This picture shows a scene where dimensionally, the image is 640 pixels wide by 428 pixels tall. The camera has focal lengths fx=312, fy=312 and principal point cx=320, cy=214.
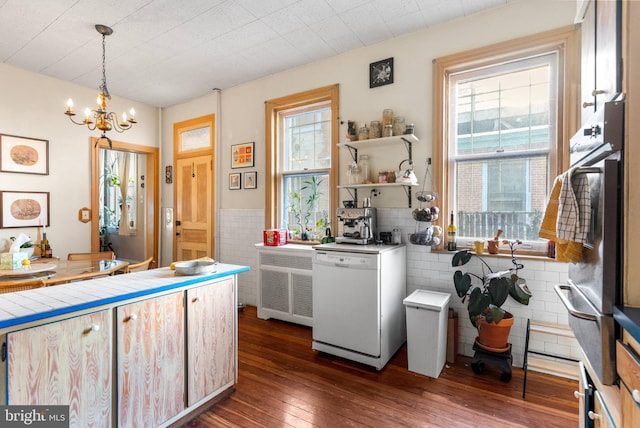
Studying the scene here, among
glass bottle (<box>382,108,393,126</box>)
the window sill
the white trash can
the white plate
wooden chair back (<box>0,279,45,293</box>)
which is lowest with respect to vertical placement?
the white trash can

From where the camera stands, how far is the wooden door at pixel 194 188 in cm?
472

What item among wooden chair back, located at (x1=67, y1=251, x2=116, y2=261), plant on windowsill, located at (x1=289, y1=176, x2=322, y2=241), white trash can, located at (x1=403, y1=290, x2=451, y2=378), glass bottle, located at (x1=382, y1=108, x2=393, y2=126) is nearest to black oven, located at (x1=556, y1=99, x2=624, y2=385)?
white trash can, located at (x1=403, y1=290, x2=451, y2=378)

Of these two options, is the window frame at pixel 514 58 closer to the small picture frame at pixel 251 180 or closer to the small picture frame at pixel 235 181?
the small picture frame at pixel 251 180

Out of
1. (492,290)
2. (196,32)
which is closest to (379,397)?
(492,290)

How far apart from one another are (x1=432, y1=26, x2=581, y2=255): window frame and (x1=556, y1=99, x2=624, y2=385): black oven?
163 cm

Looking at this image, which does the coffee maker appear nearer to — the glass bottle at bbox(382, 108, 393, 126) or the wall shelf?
the wall shelf

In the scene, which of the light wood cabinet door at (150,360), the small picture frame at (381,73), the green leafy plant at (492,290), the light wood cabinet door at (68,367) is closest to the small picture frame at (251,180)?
the small picture frame at (381,73)

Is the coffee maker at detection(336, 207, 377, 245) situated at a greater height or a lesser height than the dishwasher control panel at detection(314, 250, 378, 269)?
greater

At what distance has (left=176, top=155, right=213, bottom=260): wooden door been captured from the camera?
4738 mm

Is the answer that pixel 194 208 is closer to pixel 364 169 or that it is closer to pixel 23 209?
pixel 23 209

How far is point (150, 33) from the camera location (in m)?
3.10

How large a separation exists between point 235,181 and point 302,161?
111cm

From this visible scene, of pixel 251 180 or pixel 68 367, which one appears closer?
pixel 68 367

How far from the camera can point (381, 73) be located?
324 centimetres
